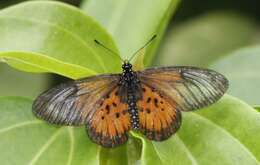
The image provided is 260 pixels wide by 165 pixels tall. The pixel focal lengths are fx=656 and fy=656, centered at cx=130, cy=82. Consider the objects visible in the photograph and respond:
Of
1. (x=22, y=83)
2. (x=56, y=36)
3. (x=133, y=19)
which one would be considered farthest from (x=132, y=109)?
(x=22, y=83)

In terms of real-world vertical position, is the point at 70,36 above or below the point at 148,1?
below

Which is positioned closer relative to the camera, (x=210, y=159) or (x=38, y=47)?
(x=210, y=159)

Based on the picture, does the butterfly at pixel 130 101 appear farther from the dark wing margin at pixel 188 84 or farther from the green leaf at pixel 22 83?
the green leaf at pixel 22 83

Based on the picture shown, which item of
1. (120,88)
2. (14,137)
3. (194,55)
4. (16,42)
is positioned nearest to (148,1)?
(120,88)

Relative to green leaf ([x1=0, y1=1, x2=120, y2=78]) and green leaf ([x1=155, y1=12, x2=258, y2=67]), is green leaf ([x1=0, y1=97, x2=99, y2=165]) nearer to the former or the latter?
green leaf ([x1=0, y1=1, x2=120, y2=78])

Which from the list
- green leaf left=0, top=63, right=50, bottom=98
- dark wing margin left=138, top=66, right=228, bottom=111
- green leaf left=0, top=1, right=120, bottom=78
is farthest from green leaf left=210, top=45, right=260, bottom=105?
green leaf left=0, top=63, right=50, bottom=98

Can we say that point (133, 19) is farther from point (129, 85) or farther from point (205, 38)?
point (205, 38)

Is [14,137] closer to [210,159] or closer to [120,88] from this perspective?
[120,88]
